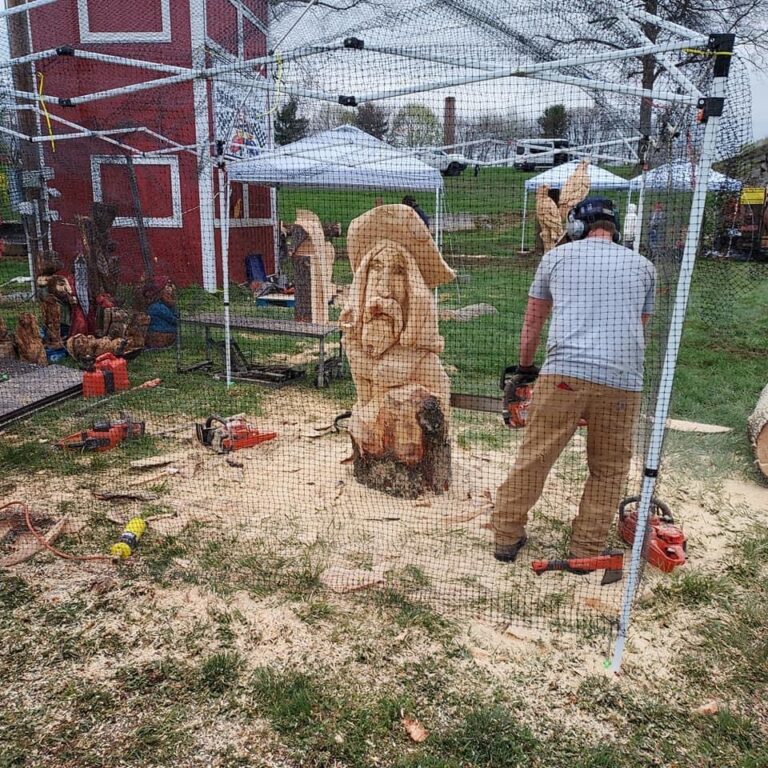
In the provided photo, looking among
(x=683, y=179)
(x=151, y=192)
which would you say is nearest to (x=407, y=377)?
(x=683, y=179)

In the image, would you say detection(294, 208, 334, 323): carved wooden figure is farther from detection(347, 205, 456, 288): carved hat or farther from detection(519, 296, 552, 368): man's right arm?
detection(519, 296, 552, 368): man's right arm

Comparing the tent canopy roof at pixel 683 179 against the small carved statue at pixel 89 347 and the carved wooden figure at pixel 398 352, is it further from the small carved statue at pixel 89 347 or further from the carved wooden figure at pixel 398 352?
the small carved statue at pixel 89 347

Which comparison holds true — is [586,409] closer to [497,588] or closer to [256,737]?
[497,588]

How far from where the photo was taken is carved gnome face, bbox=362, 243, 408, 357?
12.7ft

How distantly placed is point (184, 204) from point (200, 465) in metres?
6.88

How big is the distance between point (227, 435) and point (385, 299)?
1654mm

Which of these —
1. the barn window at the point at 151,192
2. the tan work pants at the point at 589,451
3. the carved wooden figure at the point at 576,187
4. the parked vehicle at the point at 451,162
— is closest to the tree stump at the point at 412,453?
the tan work pants at the point at 589,451

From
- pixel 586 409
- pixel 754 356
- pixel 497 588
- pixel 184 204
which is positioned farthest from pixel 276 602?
pixel 184 204

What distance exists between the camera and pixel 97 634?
2.68m

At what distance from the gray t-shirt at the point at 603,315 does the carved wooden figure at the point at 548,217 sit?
768 cm

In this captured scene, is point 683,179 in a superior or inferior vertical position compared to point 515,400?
superior

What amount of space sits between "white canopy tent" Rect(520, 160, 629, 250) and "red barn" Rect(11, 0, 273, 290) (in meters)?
5.31

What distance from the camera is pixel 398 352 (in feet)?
13.1

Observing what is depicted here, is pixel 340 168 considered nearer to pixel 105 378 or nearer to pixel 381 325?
pixel 105 378
